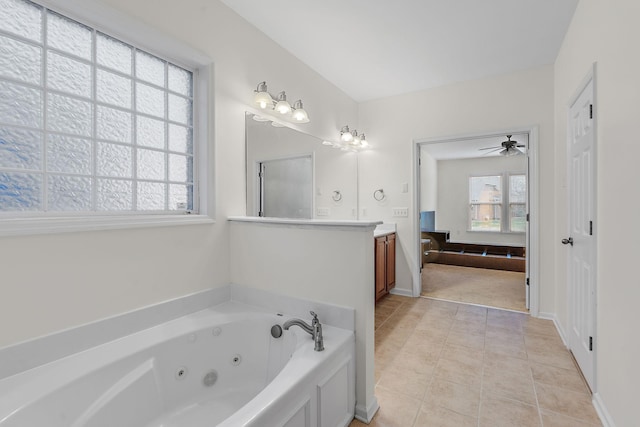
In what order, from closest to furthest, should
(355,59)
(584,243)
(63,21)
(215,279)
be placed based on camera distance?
1. (63,21)
2. (584,243)
3. (215,279)
4. (355,59)

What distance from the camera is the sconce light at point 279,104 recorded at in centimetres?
239

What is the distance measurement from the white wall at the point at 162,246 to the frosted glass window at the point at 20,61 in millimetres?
292

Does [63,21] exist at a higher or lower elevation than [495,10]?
lower

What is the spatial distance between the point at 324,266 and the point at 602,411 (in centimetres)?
171

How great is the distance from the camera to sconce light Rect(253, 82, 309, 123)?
239 cm

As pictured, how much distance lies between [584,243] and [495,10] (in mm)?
1828

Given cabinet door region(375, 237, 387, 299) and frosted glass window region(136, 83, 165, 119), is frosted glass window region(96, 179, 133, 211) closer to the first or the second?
frosted glass window region(136, 83, 165, 119)

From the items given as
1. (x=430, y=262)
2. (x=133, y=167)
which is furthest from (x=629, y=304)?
(x=430, y=262)

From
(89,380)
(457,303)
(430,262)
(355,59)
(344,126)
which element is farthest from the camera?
(430,262)

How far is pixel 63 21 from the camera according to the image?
4.99 feet

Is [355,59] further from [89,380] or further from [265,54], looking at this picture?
[89,380]

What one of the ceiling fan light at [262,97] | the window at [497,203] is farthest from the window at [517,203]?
the ceiling fan light at [262,97]

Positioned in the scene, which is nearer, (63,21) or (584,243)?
(63,21)

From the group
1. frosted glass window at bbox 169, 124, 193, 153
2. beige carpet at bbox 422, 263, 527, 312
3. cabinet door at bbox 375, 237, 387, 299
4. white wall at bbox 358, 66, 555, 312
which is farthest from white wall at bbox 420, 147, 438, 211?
frosted glass window at bbox 169, 124, 193, 153
